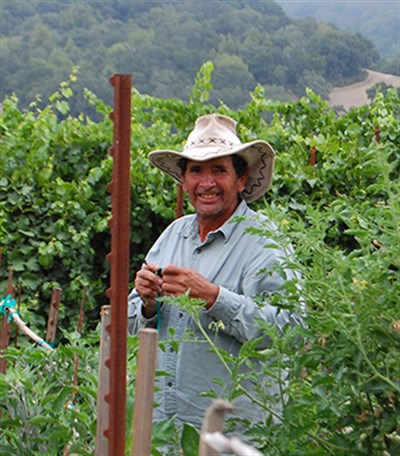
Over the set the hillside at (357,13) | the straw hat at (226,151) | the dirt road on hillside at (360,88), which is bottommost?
the dirt road on hillside at (360,88)

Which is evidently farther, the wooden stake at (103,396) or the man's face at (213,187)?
the man's face at (213,187)

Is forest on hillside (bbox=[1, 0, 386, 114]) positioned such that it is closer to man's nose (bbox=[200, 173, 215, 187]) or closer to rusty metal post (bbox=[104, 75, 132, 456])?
man's nose (bbox=[200, 173, 215, 187])

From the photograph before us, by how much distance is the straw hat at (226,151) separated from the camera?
3105 millimetres

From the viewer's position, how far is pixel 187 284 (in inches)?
107

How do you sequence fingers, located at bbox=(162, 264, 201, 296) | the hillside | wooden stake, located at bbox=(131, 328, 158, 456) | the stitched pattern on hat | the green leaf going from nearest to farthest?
wooden stake, located at bbox=(131, 328, 158, 456)
the green leaf
fingers, located at bbox=(162, 264, 201, 296)
the stitched pattern on hat
the hillside

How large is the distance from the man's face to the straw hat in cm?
4

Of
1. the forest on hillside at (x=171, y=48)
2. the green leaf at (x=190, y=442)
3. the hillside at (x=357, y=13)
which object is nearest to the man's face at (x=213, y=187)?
the green leaf at (x=190, y=442)

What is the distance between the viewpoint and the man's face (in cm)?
305

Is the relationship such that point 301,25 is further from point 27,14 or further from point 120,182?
point 120,182

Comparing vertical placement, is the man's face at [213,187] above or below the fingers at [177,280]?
above

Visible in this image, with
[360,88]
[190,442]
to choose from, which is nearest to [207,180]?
[190,442]

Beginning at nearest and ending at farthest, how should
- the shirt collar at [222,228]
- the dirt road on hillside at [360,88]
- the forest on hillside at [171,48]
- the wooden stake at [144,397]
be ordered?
the wooden stake at [144,397], the shirt collar at [222,228], the dirt road on hillside at [360,88], the forest on hillside at [171,48]

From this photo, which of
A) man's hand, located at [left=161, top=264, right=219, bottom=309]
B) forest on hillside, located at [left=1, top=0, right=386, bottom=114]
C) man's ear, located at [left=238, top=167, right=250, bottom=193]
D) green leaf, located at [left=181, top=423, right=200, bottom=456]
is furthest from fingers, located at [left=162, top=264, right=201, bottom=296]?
forest on hillside, located at [left=1, top=0, right=386, bottom=114]

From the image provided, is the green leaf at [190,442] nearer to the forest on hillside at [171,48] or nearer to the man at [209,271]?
the man at [209,271]
